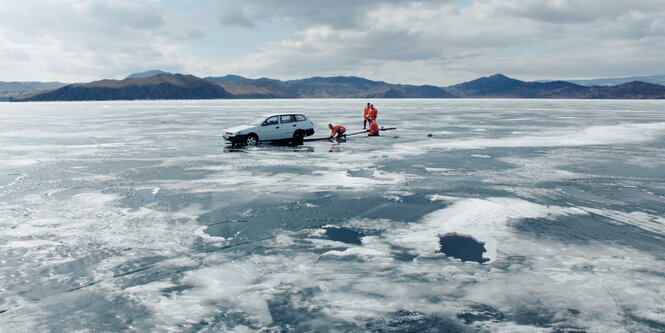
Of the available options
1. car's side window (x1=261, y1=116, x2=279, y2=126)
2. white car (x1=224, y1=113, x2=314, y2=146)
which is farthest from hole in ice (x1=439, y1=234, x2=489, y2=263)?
car's side window (x1=261, y1=116, x2=279, y2=126)

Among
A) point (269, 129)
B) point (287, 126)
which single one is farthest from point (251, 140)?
point (287, 126)

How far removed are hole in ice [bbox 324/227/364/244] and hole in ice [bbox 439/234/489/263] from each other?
1444 mm

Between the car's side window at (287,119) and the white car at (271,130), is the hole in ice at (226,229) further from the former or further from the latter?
the car's side window at (287,119)

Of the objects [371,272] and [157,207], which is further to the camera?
[157,207]

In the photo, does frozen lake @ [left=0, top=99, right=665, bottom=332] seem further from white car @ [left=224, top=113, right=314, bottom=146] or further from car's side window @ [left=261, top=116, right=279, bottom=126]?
car's side window @ [left=261, top=116, right=279, bottom=126]

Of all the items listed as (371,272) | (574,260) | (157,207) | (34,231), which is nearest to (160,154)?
(157,207)

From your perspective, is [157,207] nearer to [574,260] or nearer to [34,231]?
[34,231]

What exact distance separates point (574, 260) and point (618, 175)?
8456mm

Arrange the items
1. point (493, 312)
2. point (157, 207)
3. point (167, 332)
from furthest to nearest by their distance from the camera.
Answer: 1. point (157, 207)
2. point (493, 312)
3. point (167, 332)

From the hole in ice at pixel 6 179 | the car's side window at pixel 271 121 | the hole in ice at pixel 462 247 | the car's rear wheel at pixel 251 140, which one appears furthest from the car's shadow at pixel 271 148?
the hole in ice at pixel 462 247

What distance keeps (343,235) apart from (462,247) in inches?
80.4

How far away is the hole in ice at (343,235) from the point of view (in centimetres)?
746

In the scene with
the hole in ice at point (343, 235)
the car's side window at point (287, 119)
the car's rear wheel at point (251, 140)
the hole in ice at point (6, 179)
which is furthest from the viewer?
the car's side window at point (287, 119)

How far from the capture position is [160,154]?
18047mm
